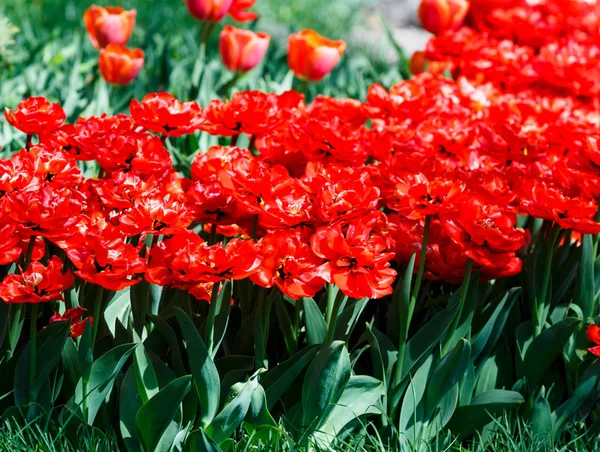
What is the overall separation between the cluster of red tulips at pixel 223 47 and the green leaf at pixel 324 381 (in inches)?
62.0

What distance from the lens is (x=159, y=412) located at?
137 centimetres

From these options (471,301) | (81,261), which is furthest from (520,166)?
(81,261)

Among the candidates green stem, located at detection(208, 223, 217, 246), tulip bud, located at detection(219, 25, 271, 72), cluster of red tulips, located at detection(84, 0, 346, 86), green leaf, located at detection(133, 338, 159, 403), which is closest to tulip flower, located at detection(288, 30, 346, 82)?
cluster of red tulips, located at detection(84, 0, 346, 86)

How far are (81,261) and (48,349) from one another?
21cm

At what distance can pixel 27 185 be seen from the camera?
56.3 inches

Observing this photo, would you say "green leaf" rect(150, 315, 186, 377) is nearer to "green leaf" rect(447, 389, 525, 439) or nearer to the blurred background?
"green leaf" rect(447, 389, 525, 439)

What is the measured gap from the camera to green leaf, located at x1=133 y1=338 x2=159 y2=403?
1396mm

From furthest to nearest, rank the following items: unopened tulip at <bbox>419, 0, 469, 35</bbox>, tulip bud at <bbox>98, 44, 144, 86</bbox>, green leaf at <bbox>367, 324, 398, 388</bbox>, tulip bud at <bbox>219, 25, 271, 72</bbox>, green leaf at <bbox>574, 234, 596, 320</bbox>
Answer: unopened tulip at <bbox>419, 0, 469, 35</bbox>
tulip bud at <bbox>219, 25, 271, 72</bbox>
tulip bud at <bbox>98, 44, 144, 86</bbox>
green leaf at <bbox>574, 234, 596, 320</bbox>
green leaf at <bbox>367, 324, 398, 388</bbox>

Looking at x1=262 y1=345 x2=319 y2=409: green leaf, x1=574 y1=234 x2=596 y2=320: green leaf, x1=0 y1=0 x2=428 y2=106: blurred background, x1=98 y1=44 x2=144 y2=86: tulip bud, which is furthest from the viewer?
x1=0 y1=0 x2=428 y2=106: blurred background

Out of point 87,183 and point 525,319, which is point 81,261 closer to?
point 87,183

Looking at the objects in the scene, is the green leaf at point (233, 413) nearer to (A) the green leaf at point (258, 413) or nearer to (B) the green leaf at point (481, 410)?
(A) the green leaf at point (258, 413)

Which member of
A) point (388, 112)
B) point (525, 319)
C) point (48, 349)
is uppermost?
point (388, 112)

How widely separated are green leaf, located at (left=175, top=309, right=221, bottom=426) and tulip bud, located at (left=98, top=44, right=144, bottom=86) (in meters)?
1.54

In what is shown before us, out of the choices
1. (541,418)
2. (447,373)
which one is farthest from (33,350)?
(541,418)
